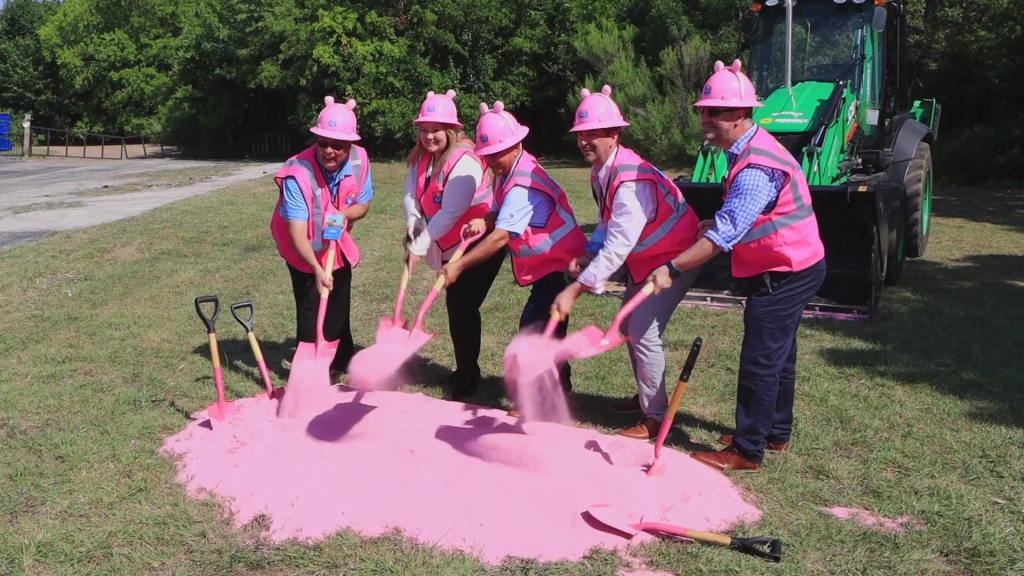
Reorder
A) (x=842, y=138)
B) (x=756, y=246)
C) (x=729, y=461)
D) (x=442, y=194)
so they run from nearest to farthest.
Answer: (x=756, y=246) < (x=729, y=461) < (x=442, y=194) < (x=842, y=138)

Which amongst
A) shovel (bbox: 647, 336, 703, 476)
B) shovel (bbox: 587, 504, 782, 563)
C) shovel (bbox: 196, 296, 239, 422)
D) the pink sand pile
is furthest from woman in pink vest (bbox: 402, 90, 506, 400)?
the pink sand pile

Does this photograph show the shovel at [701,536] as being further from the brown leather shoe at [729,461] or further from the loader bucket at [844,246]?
the loader bucket at [844,246]

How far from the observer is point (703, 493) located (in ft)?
13.2

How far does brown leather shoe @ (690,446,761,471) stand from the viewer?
438 centimetres

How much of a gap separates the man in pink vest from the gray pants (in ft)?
1.25

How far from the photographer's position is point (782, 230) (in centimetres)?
411

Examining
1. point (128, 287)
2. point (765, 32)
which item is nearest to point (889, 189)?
point (765, 32)

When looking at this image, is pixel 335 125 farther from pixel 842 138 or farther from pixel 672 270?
pixel 842 138

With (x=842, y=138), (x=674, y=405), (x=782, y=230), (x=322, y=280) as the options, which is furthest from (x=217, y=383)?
(x=842, y=138)

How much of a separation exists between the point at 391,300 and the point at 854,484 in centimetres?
497

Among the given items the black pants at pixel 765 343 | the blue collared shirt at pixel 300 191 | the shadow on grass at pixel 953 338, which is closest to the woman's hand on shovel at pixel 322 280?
the blue collared shirt at pixel 300 191

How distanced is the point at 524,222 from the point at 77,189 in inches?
634

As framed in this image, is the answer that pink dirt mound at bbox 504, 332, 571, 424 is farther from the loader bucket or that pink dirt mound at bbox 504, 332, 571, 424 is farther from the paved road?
the paved road

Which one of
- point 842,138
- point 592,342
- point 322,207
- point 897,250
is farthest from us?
point 897,250
